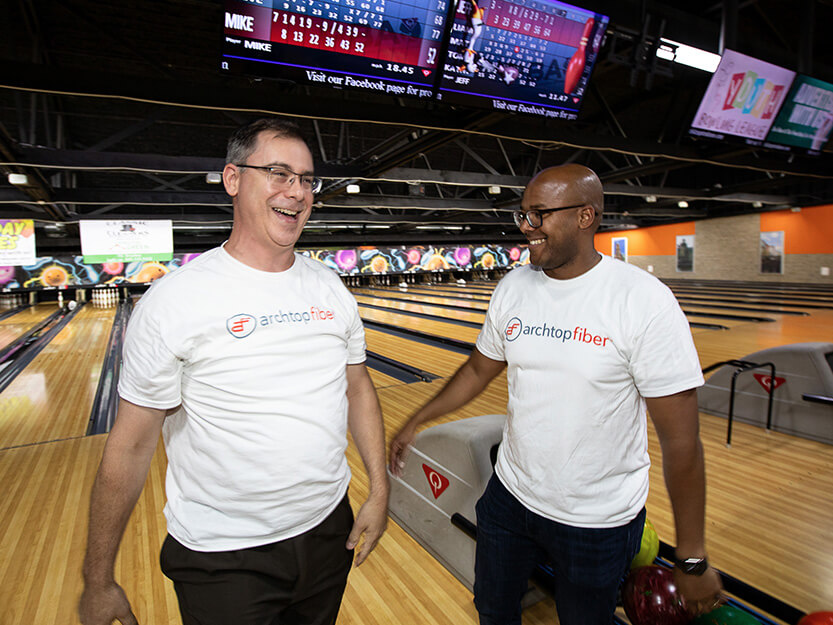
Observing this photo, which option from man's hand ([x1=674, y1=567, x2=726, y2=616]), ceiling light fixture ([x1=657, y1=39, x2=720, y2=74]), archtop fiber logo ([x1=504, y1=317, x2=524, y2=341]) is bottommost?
man's hand ([x1=674, y1=567, x2=726, y2=616])

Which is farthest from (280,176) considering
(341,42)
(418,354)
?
(418,354)

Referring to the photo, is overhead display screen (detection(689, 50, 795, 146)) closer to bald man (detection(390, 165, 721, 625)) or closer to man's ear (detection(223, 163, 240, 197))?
bald man (detection(390, 165, 721, 625))

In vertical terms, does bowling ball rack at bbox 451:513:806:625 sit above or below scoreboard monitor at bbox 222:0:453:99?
below

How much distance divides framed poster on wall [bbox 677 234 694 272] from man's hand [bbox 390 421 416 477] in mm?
15240

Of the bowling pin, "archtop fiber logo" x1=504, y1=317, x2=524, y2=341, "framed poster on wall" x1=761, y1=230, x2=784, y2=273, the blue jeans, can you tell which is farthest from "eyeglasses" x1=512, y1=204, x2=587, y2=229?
"framed poster on wall" x1=761, y1=230, x2=784, y2=273

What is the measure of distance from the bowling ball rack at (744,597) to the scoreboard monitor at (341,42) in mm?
2243

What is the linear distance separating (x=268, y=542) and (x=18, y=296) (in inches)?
604

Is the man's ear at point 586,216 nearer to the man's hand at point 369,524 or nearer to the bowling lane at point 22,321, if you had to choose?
the man's hand at point 369,524

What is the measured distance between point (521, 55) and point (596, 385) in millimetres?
2647

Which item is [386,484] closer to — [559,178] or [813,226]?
[559,178]

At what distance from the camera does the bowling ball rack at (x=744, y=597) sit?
1688 mm

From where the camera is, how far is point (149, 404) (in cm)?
90

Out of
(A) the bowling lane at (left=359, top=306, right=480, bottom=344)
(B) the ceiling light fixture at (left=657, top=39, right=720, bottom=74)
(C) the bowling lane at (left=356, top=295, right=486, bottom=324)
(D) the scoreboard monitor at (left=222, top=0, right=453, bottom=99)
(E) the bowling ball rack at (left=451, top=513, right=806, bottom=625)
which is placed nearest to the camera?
(E) the bowling ball rack at (left=451, top=513, right=806, bottom=625)

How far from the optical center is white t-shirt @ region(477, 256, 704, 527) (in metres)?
1.04
